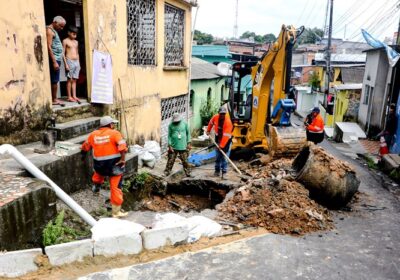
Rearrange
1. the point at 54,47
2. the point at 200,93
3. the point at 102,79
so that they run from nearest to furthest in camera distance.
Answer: the point at 54,47, the point at 102,79, the point at 200,93

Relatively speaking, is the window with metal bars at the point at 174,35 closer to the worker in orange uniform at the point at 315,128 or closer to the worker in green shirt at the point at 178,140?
the worker in green shirt at the point at 178,140

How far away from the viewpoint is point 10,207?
375cm

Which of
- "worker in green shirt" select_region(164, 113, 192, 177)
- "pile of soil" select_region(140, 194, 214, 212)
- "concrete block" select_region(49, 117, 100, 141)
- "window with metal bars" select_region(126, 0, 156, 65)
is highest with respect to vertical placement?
"window with metal bars" select_region(126, 0, 156, 65)

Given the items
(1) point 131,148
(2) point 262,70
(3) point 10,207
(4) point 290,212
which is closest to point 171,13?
(2) point 262,70

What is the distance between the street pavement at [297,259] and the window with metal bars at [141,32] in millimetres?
6217

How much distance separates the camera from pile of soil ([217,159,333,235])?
525cm

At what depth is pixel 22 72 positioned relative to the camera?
5785mm

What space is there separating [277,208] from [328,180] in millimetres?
1207

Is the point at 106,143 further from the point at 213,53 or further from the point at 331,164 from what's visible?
the point at 213,53

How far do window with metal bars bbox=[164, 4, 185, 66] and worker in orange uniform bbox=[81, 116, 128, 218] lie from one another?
616cm

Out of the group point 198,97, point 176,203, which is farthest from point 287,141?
point 198,97

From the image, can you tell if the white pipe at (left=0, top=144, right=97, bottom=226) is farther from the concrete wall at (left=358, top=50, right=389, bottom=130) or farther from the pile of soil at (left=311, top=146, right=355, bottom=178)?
the concrete wall at (left=358, top=50, right=389, bottom=130)

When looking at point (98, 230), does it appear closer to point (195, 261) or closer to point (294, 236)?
point (195, 261)

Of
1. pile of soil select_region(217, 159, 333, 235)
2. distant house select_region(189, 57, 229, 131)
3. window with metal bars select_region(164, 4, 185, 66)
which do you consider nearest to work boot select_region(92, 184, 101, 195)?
pile of soil select_region(217, 159, 333, 235)
